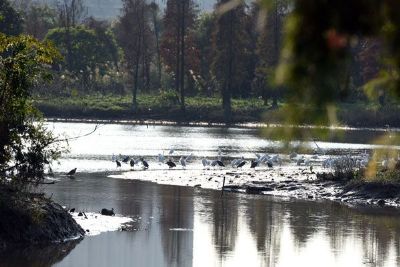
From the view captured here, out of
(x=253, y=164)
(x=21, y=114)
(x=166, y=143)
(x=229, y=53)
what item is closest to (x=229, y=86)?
(x=229, y=53)

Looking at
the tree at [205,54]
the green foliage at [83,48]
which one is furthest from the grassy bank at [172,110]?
the tree at [205,54]

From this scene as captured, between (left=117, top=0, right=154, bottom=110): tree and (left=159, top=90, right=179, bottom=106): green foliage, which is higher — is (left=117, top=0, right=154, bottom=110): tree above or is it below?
above

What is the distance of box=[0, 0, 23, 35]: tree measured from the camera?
70.8 metres

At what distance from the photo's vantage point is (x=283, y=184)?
33.6 meters

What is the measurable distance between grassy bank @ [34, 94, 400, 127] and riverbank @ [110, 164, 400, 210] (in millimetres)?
38204

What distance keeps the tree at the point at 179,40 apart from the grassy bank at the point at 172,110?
3.72 metres

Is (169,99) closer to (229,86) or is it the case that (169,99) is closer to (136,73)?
(136,73)

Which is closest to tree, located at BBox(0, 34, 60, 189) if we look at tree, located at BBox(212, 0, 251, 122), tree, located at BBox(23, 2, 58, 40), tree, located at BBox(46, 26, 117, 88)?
tree, located at BBox(212, 0, 251, 122)

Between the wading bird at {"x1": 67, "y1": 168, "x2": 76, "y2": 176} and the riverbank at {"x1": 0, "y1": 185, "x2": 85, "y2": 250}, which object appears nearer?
the riverbank at {"x1": 0, "y1": 185, "x2": 85, "y2": 250}

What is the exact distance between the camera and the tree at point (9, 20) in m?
70.8

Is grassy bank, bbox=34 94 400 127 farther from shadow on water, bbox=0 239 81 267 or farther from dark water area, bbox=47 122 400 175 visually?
shadow on water, bbox=0 239 81 267

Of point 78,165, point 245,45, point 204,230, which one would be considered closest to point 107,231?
point 204,230

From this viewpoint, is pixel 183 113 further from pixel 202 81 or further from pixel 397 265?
pixel 397 265

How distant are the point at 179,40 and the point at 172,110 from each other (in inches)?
335
